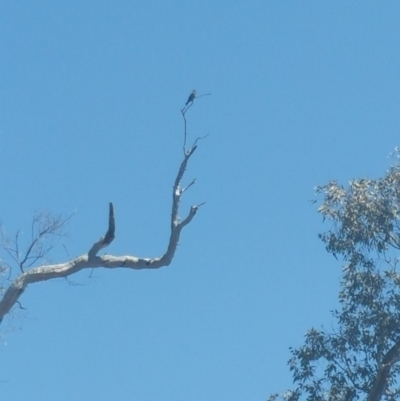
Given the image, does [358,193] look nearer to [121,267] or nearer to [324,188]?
[324,188]

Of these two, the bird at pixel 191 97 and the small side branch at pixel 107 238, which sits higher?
the bird at pixel 191 97

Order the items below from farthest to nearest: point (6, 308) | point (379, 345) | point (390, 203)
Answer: point (390, 203)
point (379, 345)
point (6, 308)

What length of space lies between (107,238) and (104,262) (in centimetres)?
46

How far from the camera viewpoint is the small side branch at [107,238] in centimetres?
1195

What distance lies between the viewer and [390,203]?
65.7 feet

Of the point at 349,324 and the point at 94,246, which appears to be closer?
the point at 94,246

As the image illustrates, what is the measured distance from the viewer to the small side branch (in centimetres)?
1195

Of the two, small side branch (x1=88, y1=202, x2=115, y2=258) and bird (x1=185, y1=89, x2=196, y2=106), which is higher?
bird (x1=185, y1=89, x2=196, y2=106)

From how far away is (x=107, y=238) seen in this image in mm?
12047

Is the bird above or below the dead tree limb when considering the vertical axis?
above

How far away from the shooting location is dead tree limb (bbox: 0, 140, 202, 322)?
11914mm

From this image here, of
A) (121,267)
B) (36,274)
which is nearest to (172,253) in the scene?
(121,267)

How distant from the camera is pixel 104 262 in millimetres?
12398

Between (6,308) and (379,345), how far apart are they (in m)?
8.85
